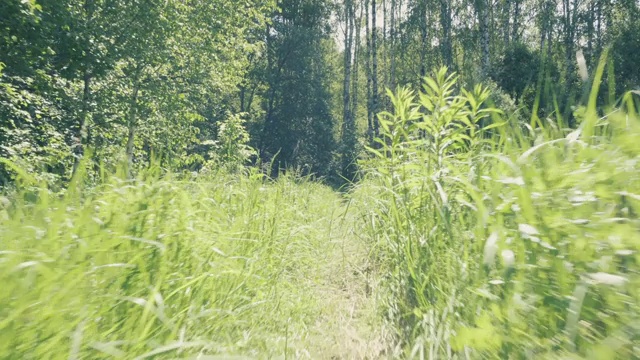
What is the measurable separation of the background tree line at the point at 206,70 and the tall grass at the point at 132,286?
0.48m

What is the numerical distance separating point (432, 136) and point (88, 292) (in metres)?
1.94

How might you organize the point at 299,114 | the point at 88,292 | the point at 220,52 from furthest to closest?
the point at 299,114 < the point at 220,52 < the point at 88,292

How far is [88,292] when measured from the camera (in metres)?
1.21

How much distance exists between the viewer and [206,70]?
11.0 m

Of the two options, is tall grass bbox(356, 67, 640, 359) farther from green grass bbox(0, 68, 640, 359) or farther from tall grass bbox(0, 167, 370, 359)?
tall grass bbox(0, 167, 370, 359)

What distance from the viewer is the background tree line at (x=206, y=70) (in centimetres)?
502

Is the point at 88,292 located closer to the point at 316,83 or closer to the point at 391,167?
the point at 391,167

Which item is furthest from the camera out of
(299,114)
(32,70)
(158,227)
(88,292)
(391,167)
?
(299,114)

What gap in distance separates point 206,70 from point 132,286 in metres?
10.5

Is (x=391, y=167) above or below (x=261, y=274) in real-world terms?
above

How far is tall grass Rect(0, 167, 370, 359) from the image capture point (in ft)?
3.49

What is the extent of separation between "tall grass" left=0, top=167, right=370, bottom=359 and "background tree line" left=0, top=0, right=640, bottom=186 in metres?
0.48

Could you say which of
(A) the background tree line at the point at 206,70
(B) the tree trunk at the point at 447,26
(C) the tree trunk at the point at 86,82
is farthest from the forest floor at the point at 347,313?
(B) the tree trunk at the point at 447,26

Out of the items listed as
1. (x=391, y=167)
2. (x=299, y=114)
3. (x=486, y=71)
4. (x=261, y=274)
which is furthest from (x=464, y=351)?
(x=299, y=114)
